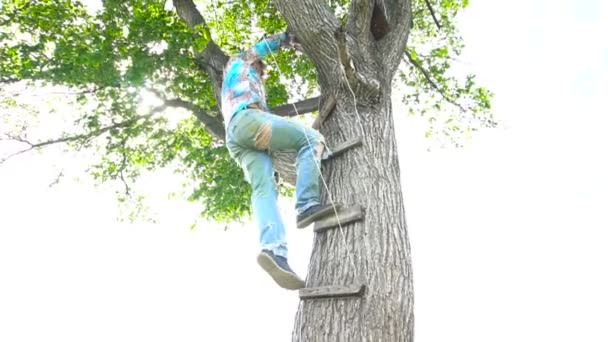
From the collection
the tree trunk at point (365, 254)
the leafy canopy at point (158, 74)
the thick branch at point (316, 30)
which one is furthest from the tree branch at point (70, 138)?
the tree trunk at point (365, 254)

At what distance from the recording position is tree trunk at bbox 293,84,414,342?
226 cm

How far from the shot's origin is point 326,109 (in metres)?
3.52

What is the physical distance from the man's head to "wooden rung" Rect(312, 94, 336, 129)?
53cm

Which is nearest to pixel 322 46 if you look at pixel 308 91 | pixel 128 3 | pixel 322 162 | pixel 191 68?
pixel 322 162

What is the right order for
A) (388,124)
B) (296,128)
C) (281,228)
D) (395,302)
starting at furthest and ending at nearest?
(388,124) < (296,128) < (281,228) < (395,302)

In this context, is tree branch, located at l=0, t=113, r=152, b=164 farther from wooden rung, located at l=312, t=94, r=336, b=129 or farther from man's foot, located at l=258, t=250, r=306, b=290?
man's foot, located at l=258, t=250, r=306, b=290

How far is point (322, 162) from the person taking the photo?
310 centimetres

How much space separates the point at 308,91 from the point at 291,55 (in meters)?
0.67

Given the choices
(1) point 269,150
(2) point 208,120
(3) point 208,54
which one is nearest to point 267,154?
(1) point 269,150

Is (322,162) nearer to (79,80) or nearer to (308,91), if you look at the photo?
(79,80)

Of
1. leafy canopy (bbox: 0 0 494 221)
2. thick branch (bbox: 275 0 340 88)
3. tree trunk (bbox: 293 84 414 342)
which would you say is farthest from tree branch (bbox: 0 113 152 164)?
tree trunk (bbox: 293 84 414 342)

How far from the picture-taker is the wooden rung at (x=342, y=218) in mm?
2652

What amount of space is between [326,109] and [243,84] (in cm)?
75

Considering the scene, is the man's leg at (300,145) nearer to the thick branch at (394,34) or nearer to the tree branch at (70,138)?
the thick branch at (394,34)
